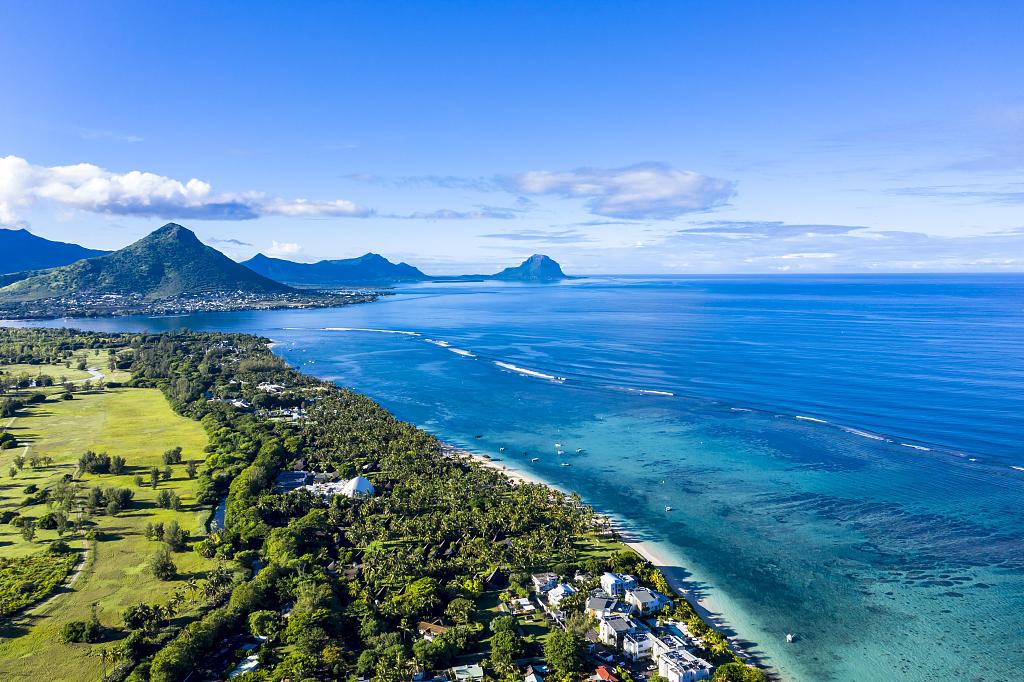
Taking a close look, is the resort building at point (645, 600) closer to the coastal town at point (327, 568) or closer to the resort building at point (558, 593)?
the coastal town at point (327, 568)

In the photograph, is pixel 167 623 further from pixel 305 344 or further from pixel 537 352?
pixel 305 344

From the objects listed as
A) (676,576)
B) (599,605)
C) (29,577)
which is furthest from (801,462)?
(29,577)

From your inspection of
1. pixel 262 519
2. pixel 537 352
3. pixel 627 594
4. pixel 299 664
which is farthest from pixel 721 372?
pixel 299 664

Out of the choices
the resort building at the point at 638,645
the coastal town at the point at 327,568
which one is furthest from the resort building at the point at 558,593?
the resort building at the point at 638,645

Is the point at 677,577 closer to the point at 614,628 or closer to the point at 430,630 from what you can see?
the point at 614,628

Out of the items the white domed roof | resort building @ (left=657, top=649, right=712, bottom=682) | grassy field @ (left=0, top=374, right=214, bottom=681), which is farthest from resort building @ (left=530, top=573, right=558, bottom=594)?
grassy field @ (left=0, top=374, right=214, bottom=681)
